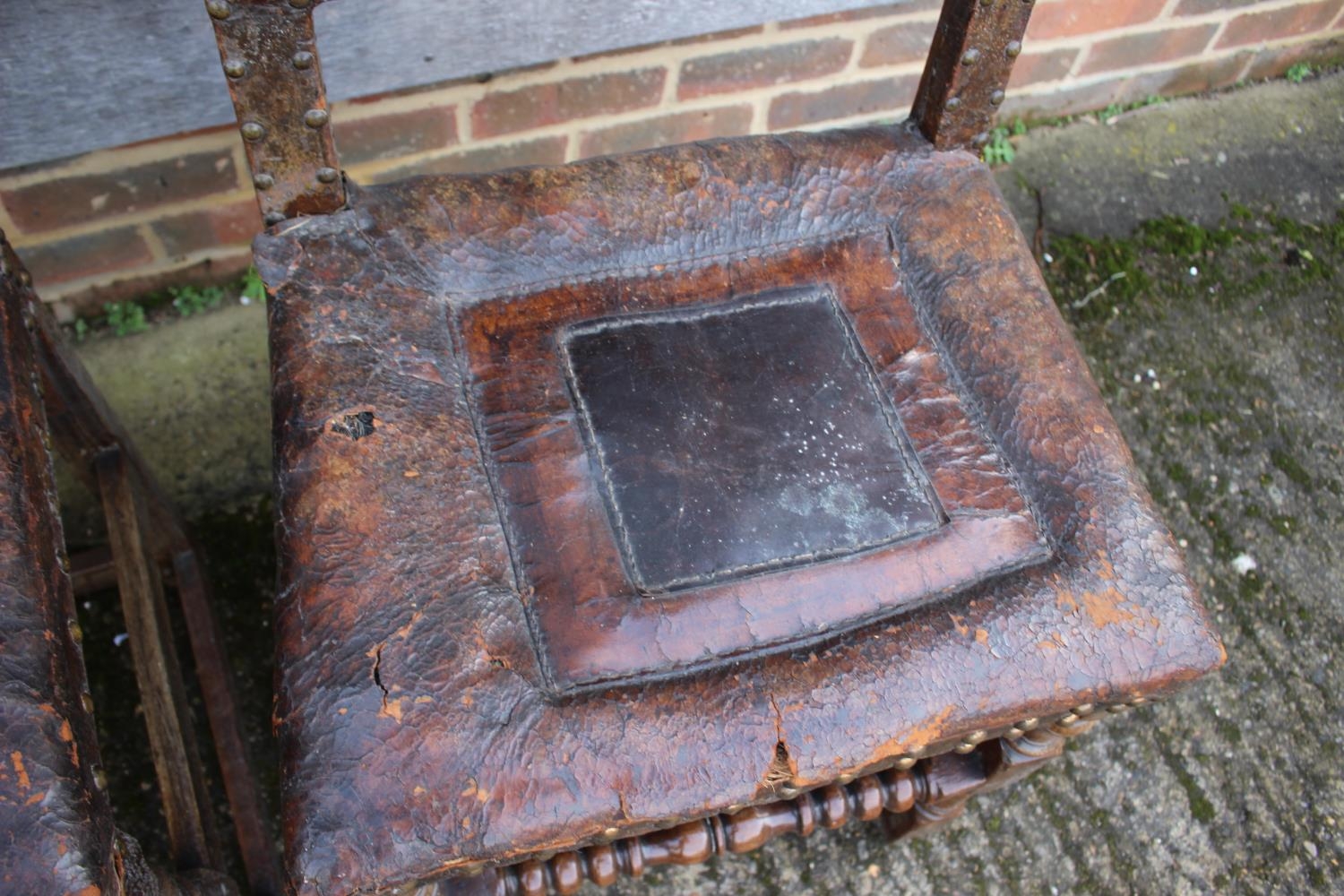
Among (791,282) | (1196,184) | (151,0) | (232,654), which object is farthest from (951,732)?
A: (1196,184)

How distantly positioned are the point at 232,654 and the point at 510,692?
2.81ft

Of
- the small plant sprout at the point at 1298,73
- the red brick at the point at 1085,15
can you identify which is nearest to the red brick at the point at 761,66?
the red brick at the point at 1085,15

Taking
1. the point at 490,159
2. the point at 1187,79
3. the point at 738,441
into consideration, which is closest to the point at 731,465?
the point at 738,441

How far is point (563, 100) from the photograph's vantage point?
68.3 inches

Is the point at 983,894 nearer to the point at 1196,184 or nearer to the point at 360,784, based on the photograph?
the point at 360,784

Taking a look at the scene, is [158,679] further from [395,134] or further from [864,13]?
[864,13]

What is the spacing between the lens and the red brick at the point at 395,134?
5.38 feet

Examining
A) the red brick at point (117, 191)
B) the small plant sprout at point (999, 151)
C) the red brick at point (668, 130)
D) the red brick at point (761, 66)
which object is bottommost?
the red brick at point (117, 191)

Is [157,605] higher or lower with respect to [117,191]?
lower

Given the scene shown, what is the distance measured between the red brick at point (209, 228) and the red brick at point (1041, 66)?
1428 mm

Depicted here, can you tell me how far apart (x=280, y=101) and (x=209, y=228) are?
890 millimetres

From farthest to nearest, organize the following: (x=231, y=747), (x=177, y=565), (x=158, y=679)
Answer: (x=177, y=565) → (x=231, y=747) → (x=158, y=679)

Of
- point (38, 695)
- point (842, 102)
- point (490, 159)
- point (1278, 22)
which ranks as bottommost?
point (38, 695)

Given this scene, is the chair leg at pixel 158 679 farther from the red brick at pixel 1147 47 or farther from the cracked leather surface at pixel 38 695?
the red brick at pixel 1147 47
